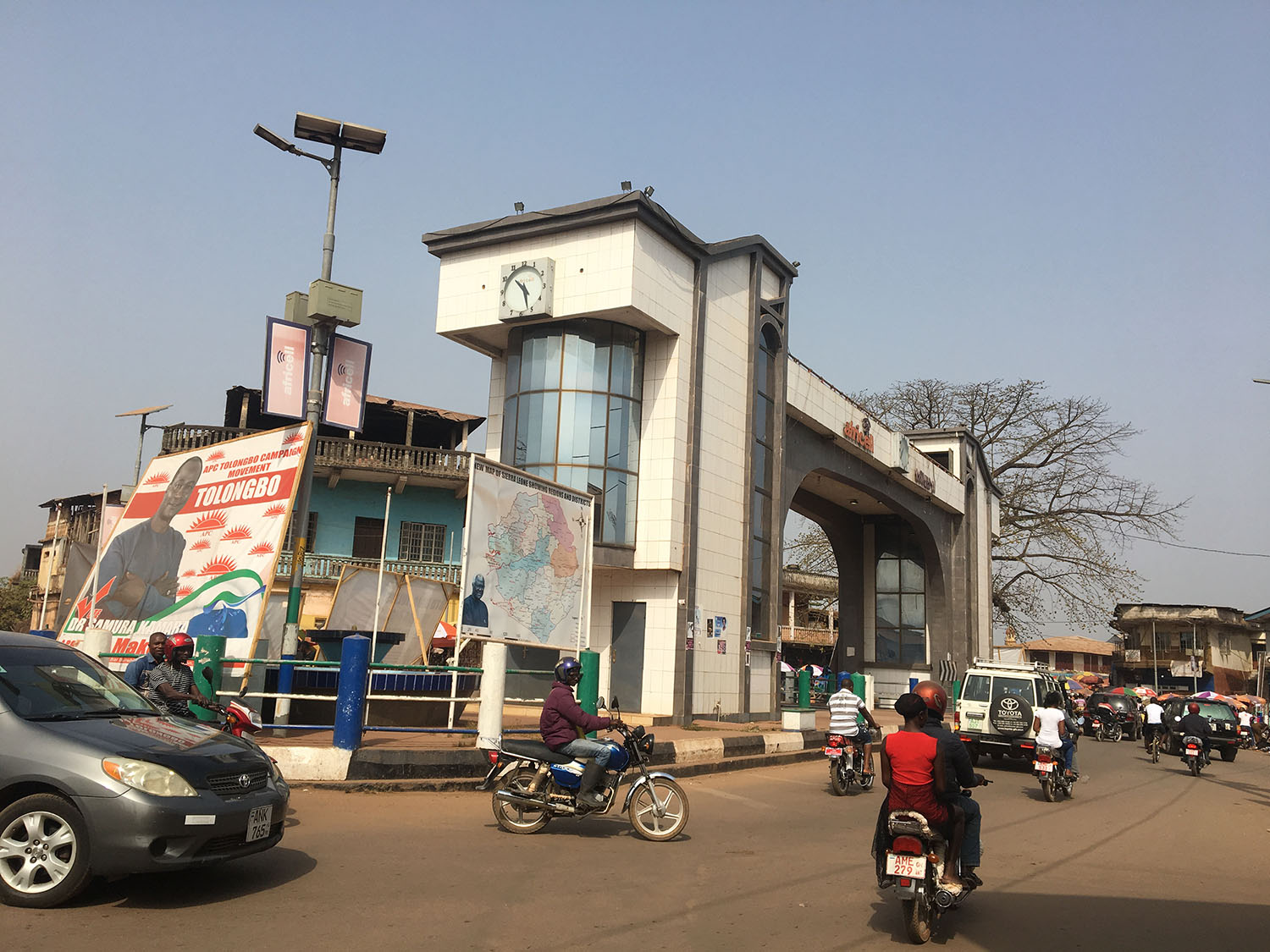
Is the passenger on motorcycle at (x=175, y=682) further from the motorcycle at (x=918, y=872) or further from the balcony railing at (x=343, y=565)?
the balcony railing at (x=343, y=565)

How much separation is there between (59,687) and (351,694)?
4.91 metres

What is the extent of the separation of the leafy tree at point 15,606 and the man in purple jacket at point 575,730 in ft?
129

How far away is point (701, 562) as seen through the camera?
21.4m

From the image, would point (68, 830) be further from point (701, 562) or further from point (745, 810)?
point (701, 562)

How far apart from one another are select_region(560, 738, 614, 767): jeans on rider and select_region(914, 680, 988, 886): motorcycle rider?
327 cm

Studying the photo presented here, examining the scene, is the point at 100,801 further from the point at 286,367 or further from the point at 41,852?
the point at 286,367

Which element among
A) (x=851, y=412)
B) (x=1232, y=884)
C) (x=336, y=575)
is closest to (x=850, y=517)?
(x=851, y=412)

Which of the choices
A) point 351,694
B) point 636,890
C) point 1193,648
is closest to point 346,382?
point 351,694

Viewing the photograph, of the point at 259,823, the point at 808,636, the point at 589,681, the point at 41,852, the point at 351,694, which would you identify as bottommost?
the point at 41,852

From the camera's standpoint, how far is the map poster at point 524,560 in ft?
43.7

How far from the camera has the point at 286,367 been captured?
1384 centimetres

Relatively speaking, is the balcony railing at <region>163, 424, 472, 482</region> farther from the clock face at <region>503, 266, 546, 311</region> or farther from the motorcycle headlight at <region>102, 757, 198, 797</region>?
the motorcycle headlight at <region>102, 757, 198, 797</region>

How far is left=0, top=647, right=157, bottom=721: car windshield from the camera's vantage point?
6.14 metres

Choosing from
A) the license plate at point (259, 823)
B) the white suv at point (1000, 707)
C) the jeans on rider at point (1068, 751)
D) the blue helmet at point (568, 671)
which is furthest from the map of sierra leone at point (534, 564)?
the white suv at point (1000, 707)
